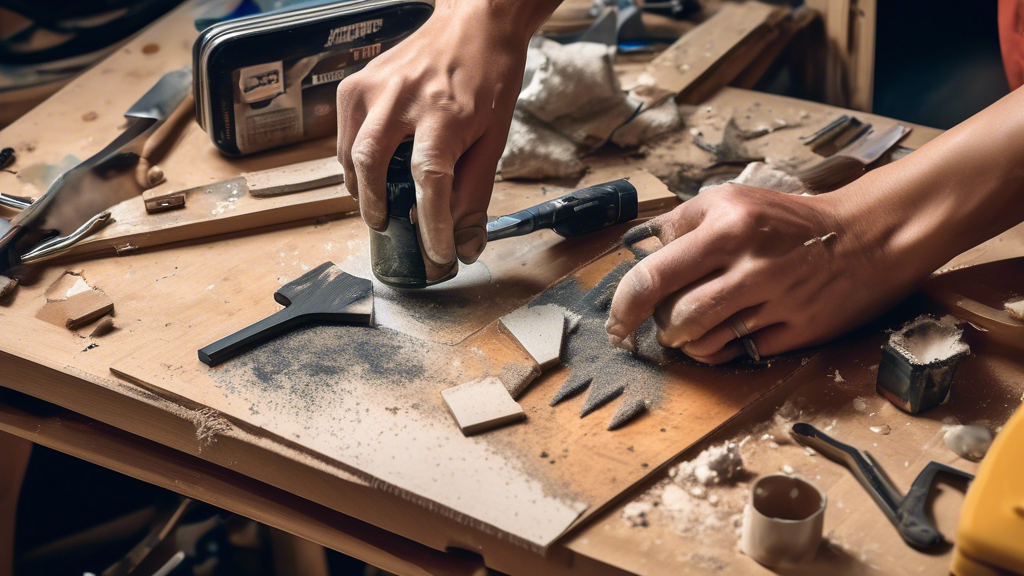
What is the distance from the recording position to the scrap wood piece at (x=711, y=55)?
1.83m

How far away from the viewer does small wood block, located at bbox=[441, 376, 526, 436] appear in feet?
3.25

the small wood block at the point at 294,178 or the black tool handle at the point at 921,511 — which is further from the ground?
the small wood block at the point at 294,178

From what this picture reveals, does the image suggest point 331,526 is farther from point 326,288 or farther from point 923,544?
point 923,544

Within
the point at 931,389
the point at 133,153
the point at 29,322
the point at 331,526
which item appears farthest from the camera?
the point at 133,153

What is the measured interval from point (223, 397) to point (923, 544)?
2.70 ft

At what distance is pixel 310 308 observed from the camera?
3.91ft

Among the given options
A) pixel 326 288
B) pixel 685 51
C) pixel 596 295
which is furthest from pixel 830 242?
pixel 685 51

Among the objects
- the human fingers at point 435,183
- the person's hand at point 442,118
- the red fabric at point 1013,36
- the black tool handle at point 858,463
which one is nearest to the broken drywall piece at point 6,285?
the person's hand at point 442,118

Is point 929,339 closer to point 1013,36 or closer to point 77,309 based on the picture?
point 1013,36

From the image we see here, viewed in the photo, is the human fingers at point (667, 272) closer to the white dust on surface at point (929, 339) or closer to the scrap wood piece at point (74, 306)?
the white dust on surface at point (929, 339)

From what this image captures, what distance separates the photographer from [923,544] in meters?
0.82

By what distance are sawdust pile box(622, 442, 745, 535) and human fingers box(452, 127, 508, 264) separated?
0.48 metres

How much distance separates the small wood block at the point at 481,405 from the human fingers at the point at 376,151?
316 mm

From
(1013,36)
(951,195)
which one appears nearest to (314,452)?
(951,195)
